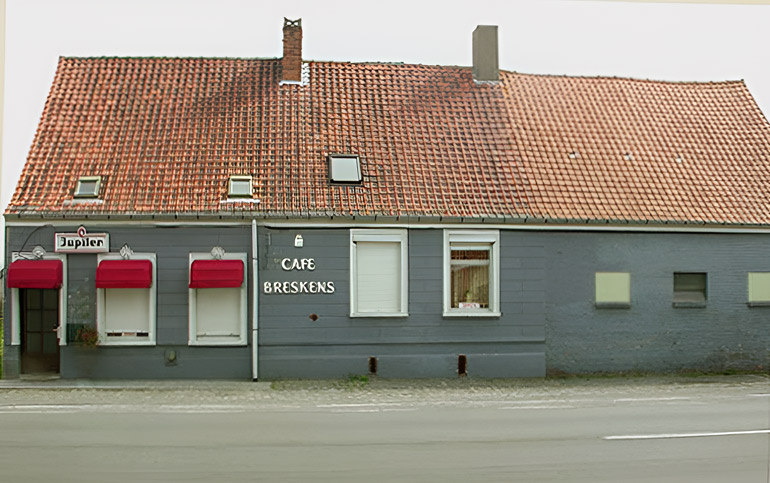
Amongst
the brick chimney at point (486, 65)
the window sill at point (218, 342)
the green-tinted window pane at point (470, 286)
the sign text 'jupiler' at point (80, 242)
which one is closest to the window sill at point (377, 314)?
the green-tinted window pane at point (470, 286)

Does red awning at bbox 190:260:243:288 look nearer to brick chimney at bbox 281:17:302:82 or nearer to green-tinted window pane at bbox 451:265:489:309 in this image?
green-tinted window pane at bbox 451:265:489:309

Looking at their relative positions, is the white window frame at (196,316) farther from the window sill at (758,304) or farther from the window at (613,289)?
the window sill at (758,304)

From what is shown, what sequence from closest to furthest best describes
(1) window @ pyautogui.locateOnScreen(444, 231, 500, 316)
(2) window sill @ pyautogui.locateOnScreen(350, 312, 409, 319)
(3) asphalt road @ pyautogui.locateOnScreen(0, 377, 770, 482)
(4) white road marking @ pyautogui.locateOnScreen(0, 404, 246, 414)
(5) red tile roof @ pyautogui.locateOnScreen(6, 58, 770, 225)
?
(3) asphalt road @ pyautogui.locateOnScreen(0, 377, 770, 482) < (4) white road marking @ pyautogui.locateOnScreen(0, 404, 246, 414) < (2) window sill @ pyautogui.locateOnScreen(350, 312, 409, 319) < (5) red tile roof @ pyautogui.locateOnScreen(6, 58, 770, 225) < (1) window @ pyautogui.locateOnScreen(444, 231, 500, 316)

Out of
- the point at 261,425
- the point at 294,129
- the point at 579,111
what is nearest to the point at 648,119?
the point at 579,111

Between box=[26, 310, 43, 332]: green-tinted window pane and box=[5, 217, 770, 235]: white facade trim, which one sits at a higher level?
box=[5, 217, 770, 235]: white facade trim

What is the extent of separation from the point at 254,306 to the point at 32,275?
14.1 ft

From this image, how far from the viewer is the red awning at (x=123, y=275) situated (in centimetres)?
1759

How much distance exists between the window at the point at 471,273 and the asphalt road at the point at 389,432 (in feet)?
5.70

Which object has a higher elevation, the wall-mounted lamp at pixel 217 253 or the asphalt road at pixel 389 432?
the wall-mounted lamp at pixel 217 253

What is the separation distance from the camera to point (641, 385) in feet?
59.1

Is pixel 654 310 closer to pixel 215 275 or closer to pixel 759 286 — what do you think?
pixel 759 286

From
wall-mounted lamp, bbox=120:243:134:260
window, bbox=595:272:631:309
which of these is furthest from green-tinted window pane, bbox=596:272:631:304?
wall-mounted lamp, bbox=120:243:134:260

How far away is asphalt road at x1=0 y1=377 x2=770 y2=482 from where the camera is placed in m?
9.43

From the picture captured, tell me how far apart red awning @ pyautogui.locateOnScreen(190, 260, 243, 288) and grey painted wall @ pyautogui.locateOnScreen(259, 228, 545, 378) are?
2.21ft
